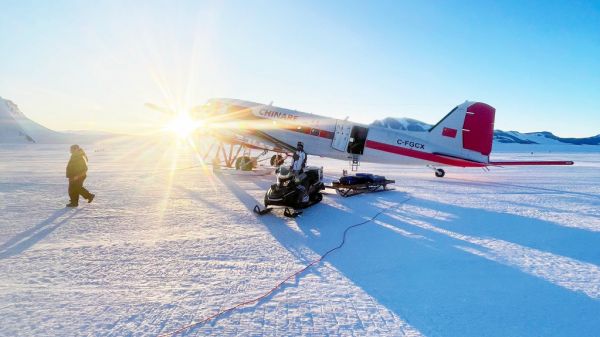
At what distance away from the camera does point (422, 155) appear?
16.3 m

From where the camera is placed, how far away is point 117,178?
50.3 feet

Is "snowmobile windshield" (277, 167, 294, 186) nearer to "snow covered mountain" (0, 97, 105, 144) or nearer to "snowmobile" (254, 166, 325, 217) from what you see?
"snowmobile" (254, 166, 325, 217)

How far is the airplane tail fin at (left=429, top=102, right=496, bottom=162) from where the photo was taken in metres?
15.6

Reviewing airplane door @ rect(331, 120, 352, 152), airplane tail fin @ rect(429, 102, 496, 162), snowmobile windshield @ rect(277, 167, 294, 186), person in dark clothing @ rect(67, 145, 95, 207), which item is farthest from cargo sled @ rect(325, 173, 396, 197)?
person in dark clothing @ rect(67, 145, 95, 207)

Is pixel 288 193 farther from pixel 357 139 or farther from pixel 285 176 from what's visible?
pixel 357 139

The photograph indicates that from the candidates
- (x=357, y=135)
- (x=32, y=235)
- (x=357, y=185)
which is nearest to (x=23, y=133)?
(x=357, y=135)

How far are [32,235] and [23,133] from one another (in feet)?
508

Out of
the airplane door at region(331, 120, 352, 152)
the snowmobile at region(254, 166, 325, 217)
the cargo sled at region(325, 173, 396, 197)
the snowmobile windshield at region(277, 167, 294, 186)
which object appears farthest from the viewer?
the airplane door at region(331, 120, 352, 152)

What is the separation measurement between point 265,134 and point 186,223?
11121 millimetres

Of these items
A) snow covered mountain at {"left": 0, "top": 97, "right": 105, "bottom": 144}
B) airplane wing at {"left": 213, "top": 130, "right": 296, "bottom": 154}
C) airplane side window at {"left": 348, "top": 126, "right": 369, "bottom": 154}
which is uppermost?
airplane side window at {"left": 348, "top": 126, "right": 369, "bottom": 154}

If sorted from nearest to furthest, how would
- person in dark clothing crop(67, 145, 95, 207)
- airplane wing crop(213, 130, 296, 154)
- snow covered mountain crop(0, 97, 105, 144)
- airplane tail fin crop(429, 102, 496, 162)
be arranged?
person in dark clothing crop(67, 145, 95, 207), airplane tail fin crop(429, 102, 496, 162), airplane wing crop(213, 130, 296, 154), snow covered mountain crop(0, 97, 105, 144)

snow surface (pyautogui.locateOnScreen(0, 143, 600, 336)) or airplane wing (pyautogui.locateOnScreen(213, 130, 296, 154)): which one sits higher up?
airplane wing (pyautogui.locateOnScreen(213, 130, 296, 154))

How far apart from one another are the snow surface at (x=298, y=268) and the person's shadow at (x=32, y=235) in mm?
54

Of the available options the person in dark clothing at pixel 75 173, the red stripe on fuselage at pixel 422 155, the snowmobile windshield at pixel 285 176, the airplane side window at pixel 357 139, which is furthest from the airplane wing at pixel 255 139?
the person in dark clothing at pixel 75 173
